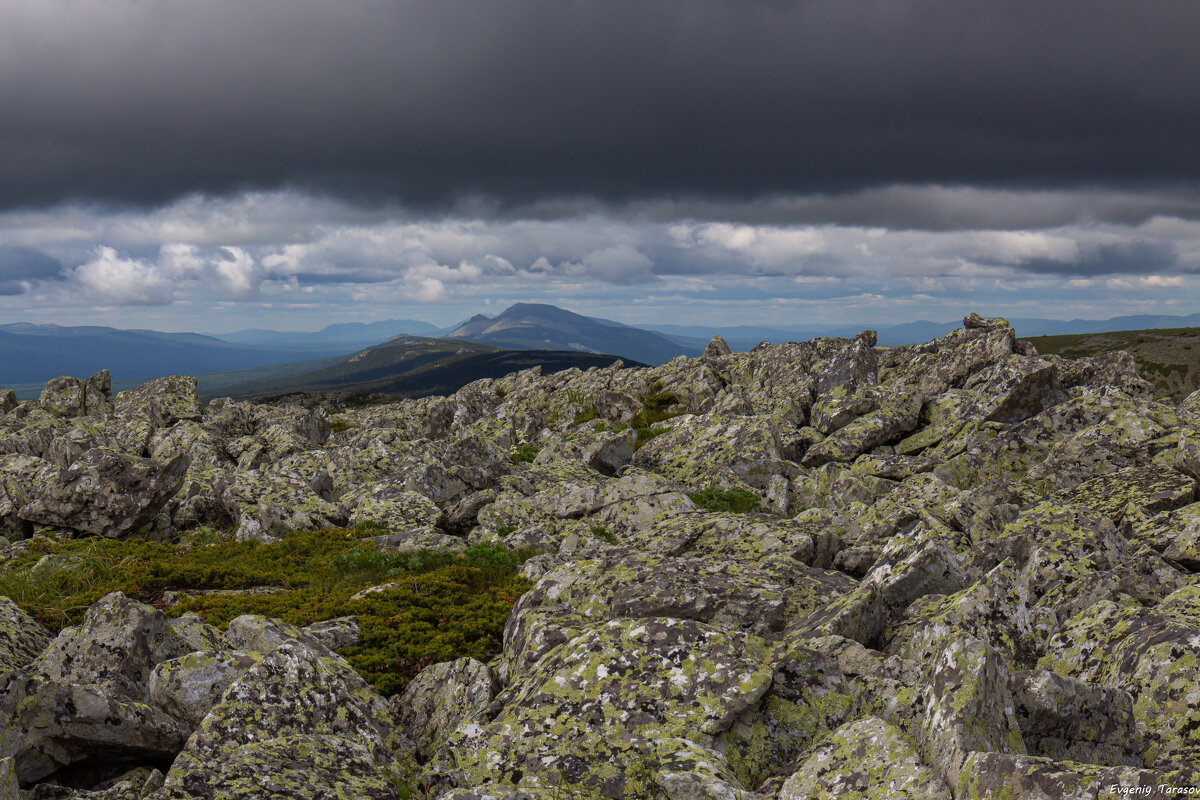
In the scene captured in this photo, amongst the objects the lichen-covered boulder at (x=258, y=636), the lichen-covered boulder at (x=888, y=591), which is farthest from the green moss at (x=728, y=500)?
the lichen-covered boulder at (x=258, y=636)

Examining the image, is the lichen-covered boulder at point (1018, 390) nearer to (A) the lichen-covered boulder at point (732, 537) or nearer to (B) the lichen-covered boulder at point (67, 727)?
(A) the lichen-covered boulder at point (732, 537)

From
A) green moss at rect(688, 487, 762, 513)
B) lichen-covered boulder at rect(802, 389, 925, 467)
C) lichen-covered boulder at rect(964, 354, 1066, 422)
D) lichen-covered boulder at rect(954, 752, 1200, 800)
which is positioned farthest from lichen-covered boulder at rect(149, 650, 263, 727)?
lichen-covered boulder at rect(964, 354, 1066, 422)

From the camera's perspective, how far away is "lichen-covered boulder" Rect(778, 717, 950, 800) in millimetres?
8297

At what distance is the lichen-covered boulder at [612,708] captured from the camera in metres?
9.90

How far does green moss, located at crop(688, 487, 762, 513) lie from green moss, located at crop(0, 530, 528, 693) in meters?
8.70

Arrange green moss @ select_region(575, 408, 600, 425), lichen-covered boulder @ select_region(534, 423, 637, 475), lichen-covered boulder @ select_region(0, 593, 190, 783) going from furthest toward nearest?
1. green moss @ select_region(575, 408, 600, 425)
2. lichen-covered boulder @ select_region(534, 423, 637, 475)
3. lichen-covered boulder @ select_region(0, 593, 190, 783)

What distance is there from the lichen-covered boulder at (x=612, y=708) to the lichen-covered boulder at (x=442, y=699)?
95 centimetres

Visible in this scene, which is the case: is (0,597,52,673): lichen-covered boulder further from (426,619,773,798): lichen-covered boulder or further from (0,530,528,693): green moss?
(426,619,773,798): lichen-covered boulder

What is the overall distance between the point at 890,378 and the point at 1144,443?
1021 inches

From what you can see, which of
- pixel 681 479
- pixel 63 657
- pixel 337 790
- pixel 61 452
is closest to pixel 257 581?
pixel 63 657

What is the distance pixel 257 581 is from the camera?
2264 centimetres

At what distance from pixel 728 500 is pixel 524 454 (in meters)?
18.1

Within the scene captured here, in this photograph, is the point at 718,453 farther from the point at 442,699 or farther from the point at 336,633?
the point at 442,699

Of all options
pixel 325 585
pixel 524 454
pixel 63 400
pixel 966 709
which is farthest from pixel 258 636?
pixel 63 400
